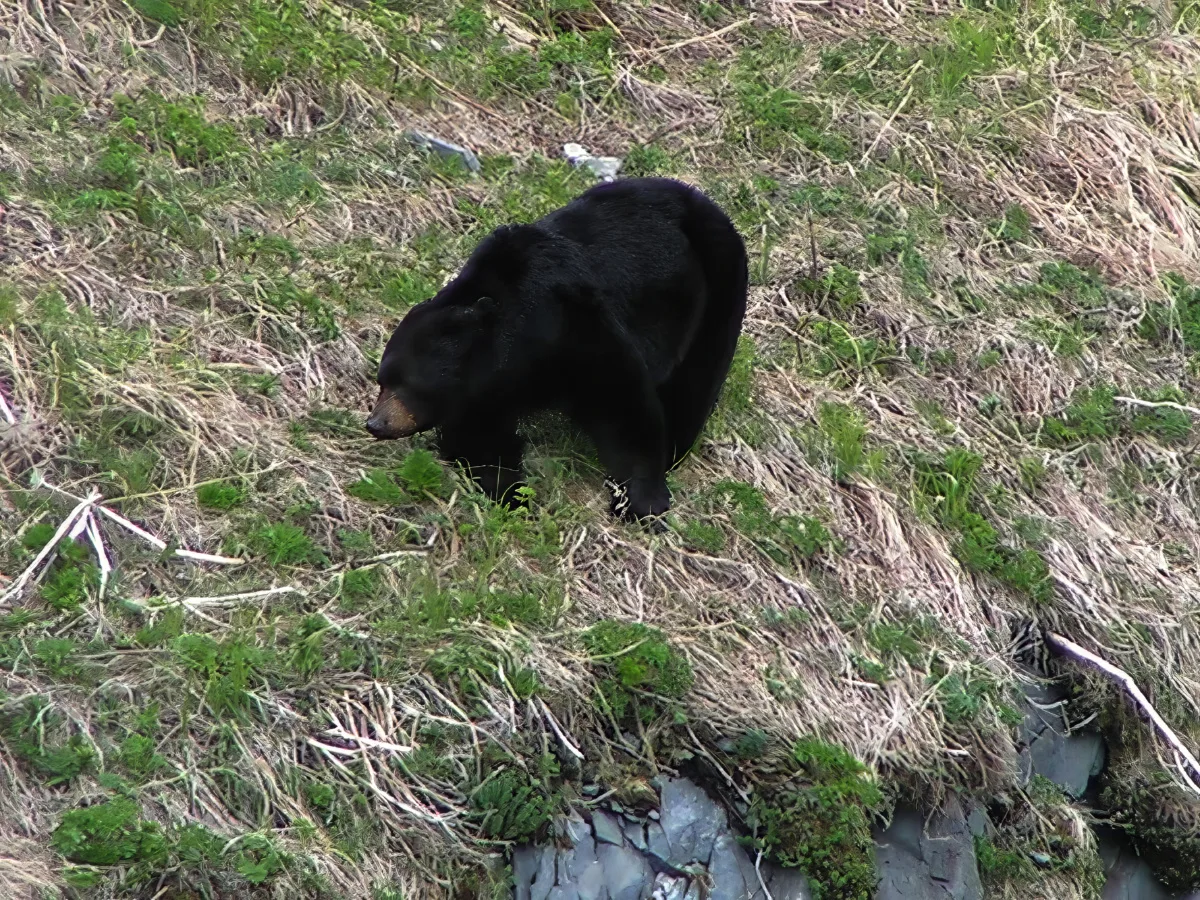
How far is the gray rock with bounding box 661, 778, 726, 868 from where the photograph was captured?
16.4 feet

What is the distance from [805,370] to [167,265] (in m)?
2.90

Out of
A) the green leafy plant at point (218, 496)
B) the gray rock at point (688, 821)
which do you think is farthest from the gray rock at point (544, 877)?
the green leafy plant at point (218, 496)

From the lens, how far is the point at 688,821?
504 centimetres

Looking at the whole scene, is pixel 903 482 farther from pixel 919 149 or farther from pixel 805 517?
pixel 919 149

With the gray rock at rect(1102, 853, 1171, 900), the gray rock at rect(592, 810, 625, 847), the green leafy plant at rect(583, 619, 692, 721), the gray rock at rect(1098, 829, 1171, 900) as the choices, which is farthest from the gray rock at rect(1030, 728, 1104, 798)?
the gray rock at rect(592, 810, 625, 847)

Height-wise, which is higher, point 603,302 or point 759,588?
point 603,302

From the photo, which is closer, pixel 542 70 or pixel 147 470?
pixel 147 470

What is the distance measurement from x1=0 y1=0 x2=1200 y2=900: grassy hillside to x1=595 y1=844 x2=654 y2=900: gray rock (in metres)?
0.24

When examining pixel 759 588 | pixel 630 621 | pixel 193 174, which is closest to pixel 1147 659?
pixel 759 588

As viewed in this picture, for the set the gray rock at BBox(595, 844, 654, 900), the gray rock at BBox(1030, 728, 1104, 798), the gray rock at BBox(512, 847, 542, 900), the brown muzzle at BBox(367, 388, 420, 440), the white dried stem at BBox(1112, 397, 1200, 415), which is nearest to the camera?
the gray rock at BBox(512, 847, 542, 900)

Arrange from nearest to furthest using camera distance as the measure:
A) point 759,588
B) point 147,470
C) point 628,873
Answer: point 628,873 → point 147,470 → point 759,588

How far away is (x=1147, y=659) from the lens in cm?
622

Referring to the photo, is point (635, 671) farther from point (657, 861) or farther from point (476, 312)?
point (476, 312)

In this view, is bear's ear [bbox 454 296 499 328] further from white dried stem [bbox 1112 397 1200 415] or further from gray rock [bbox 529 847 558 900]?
white dried stem [bbox 1112 397 1200 415]
